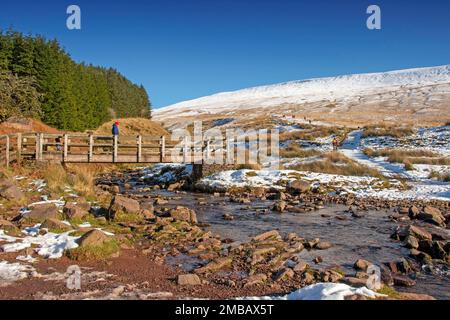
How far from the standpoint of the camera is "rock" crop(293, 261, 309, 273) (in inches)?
428

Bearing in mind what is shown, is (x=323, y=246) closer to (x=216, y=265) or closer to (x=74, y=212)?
(x=216, y=265)

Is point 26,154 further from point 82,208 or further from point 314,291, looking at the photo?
point 314,291

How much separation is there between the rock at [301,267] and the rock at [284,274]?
0.28 metres

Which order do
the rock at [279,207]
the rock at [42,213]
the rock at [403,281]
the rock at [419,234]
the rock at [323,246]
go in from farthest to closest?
the rock at [279,207], the rock at [419,234], the rock at [42,213], the rock at [323,246], the rock at [403,281]

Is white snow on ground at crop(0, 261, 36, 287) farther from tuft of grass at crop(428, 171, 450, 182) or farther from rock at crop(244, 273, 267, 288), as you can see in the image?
tuft of grass at crop(428, 171, 450, 182)

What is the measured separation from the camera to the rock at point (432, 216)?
17702 millimetres

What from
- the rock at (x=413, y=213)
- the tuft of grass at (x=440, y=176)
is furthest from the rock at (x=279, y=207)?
the tuft of grass at (x=440, y=176)

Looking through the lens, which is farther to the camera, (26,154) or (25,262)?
(26,154)

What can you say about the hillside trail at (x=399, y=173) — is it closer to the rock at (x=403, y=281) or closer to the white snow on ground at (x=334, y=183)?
the white snow on ground at (x=334, y=183)

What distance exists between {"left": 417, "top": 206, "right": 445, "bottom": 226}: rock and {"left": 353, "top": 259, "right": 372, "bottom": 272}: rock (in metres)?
7.70

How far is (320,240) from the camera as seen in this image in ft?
47.8

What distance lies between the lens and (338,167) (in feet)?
103
